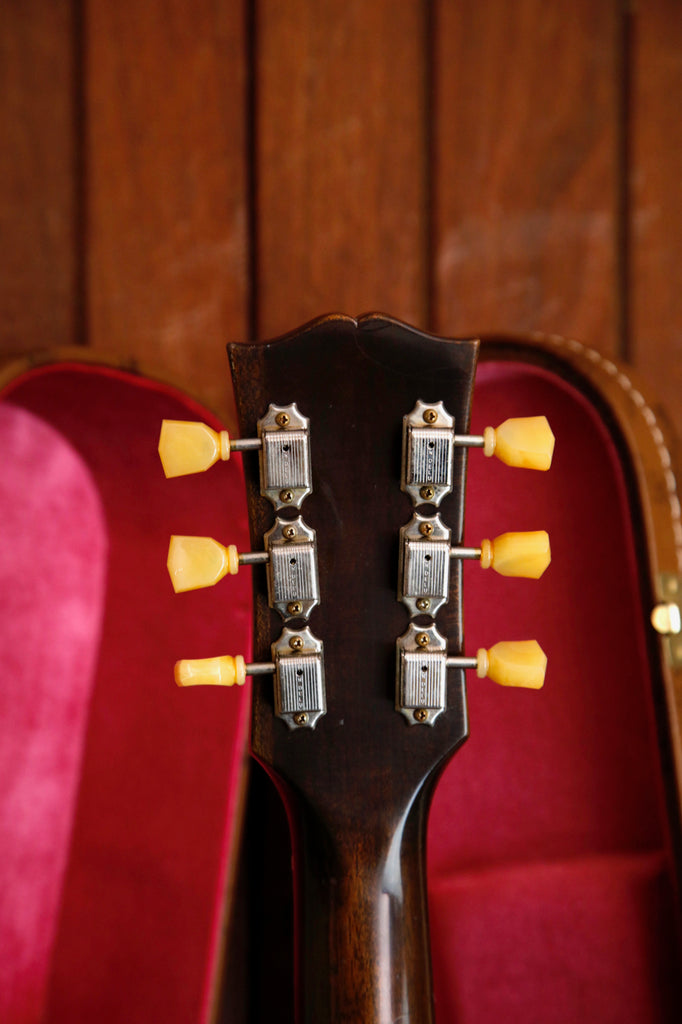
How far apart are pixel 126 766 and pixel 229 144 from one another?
1.44 feet

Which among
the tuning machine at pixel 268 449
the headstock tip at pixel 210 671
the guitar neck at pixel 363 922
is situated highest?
the tuning machine at pixel 268 449

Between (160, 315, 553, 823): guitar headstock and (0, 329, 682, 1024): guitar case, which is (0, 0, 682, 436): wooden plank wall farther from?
(160, 315, 553, 823): guitar headstock

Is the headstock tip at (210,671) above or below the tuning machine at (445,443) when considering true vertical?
below

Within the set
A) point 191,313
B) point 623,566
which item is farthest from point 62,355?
point 623,566

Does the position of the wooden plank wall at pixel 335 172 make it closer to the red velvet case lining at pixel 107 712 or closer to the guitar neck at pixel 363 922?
the red velvet case lining at pixel 107 712

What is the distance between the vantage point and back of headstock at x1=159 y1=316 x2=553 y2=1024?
348 millimetres

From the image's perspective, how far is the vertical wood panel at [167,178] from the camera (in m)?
0.56

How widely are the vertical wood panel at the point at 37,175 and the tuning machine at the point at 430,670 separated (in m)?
→ 0.36

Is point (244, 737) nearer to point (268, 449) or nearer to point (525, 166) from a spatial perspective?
point (268, 449)

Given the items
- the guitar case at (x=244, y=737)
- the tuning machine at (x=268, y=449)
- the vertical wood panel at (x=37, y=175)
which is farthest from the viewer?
the vertical wood panel at (x=37, y=175)

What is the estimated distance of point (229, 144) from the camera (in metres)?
0.57

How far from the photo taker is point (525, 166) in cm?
58

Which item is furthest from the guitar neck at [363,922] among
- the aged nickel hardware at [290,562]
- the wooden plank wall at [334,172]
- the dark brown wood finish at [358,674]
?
the wooden plank wall at [334,172]

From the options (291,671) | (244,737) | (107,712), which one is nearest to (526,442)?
(291,671)
